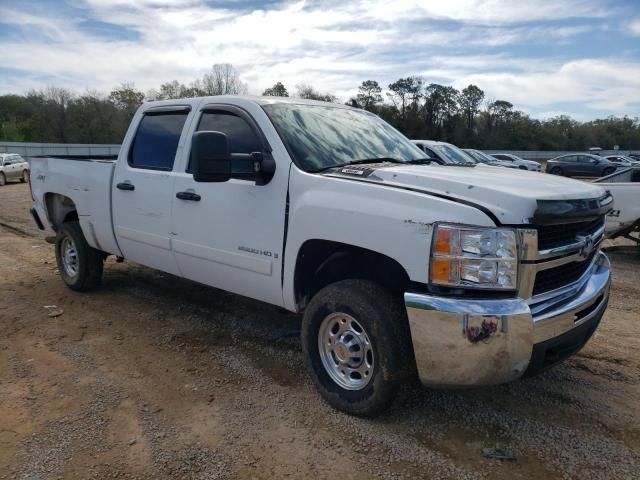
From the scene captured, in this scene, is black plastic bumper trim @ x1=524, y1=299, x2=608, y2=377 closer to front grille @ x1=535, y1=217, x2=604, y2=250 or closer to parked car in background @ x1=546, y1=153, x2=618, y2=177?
front grille @ x1=535, y1=217, x2=604, y2=250

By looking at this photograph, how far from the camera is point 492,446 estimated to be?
115 inches

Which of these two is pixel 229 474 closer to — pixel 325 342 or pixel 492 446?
pixel 325 342

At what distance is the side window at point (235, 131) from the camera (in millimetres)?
3711

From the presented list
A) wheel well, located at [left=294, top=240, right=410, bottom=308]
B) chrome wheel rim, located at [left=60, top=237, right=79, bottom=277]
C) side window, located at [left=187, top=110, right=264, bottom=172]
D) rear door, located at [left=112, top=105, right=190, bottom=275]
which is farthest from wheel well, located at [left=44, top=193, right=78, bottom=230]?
wheel well, located at [left=294, top=240, right=410, bottom=308]

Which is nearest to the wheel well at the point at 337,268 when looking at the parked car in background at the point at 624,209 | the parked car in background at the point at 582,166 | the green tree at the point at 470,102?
the parked car in background at the point at 624,209

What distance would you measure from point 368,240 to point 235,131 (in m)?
1.60

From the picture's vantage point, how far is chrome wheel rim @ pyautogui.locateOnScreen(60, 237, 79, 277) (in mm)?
5936

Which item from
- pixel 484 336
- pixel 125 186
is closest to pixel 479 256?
pixel 484 336

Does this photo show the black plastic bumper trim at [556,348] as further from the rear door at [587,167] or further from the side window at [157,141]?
the rear door at [587,167]

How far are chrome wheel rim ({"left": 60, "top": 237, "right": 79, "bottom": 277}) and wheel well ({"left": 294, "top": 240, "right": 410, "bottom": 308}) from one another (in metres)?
3.55

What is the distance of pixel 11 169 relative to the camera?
24109mm

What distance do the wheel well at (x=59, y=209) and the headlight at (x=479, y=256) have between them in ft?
15.4

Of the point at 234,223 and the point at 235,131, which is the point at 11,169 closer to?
the point at 235,131

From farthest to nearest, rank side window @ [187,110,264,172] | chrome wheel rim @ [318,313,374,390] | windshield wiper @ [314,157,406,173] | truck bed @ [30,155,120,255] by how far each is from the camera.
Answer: truck bed @ [30,155,120,255] → side window @ [187,110,264,172] → windshield wiper @ [314,157,406,173] → chrome wheel rim @ [318,313,374,390]
